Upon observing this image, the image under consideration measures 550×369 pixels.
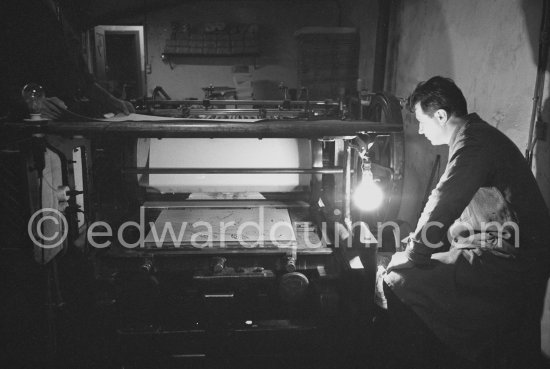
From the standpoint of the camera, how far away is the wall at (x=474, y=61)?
9.90 ft

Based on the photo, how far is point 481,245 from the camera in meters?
2.44

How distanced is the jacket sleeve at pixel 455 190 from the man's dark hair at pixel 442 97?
296 millimetres

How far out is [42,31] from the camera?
3010mm

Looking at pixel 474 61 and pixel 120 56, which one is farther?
pixel 120 56

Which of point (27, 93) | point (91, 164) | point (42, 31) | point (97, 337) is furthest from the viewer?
point (91, 164)

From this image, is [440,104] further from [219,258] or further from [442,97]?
[219,258]

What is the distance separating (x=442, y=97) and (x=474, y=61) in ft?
5.74

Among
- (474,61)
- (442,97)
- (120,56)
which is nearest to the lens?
(442,97)

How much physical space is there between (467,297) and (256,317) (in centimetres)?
145

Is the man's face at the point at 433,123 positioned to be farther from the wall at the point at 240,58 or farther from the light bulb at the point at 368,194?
the wall at the point at 240,58

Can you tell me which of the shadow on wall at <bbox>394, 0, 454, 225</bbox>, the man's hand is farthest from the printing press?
the shadow on wall at <bbox>394, 0, 454, 225</bbox>

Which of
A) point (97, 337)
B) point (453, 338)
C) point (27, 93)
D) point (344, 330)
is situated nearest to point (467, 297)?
point (453, 338)

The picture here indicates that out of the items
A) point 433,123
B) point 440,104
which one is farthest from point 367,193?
point 440,104

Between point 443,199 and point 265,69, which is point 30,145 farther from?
point 265,69
